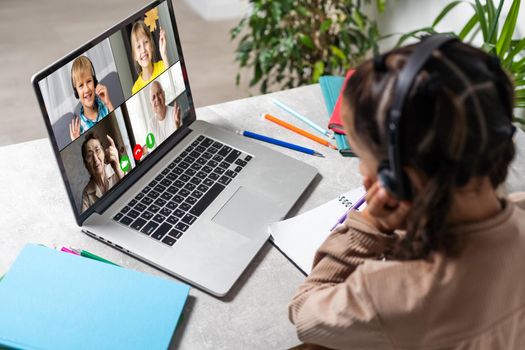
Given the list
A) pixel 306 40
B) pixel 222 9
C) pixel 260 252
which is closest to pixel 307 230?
pixel 260 252

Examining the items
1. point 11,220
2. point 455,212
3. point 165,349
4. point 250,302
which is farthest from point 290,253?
point 11,220

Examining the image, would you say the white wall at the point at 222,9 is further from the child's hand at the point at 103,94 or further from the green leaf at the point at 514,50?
the child's hand at the point at 103,94

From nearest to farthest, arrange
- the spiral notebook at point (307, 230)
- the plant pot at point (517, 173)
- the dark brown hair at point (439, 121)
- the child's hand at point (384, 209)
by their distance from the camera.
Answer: the dark brown hair at point (439, 121) < the child's hand at point (384, 209) < the spiral notebook at point (307, 230) < the plant pot at point (517, 173)

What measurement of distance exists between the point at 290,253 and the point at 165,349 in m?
0.26

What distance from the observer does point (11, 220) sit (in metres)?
1.02

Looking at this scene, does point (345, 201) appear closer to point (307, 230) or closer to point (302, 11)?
point (307, 230)

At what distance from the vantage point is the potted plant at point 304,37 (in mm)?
2133

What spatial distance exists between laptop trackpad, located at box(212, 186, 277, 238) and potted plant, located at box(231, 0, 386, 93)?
1125 mm

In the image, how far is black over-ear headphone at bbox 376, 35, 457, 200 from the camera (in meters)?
0.57

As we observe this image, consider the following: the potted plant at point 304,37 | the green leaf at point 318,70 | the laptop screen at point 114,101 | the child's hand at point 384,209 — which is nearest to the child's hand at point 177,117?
the laptop screen at point 114,101

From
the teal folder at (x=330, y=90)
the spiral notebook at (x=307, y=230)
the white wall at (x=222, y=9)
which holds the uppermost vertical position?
the teal folder at (x=330, y=90)

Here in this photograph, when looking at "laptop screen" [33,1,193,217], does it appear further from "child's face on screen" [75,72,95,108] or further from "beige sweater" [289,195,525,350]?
"beige sweater" [289,195,525,350]

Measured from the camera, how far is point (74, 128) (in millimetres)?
928

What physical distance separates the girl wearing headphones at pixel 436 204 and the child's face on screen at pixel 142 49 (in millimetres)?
510
